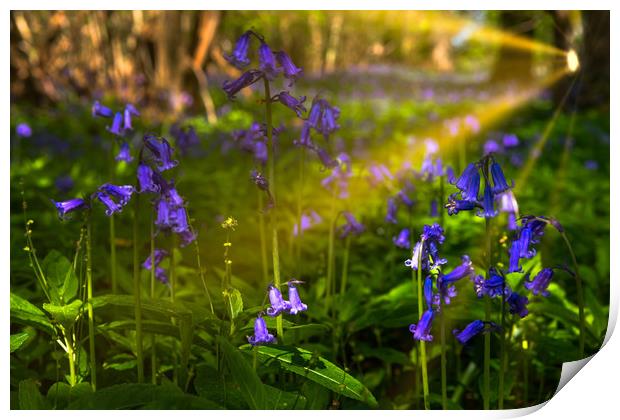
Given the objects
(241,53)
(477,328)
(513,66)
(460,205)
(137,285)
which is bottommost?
(477,328)

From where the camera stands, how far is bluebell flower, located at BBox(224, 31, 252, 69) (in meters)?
1.95

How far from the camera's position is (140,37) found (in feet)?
28.6

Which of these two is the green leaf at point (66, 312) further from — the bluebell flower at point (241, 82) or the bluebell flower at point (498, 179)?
the bluebell flower at point (498, 179)

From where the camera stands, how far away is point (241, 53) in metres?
1.96

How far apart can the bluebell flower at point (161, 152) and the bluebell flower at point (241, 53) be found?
262 millimetres

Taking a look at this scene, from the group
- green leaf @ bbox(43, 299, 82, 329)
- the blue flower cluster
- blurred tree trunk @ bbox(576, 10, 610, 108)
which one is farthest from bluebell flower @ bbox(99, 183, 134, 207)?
blurred tree trunk @ bbox(576, 10, 610, 108)

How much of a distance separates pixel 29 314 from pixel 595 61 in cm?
915

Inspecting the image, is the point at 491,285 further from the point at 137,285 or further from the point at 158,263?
the point at 158,263

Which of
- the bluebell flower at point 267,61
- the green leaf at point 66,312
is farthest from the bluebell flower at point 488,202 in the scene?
the green leaf at point 66,312

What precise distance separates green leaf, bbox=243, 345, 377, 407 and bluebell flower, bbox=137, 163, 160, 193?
1.40 ft

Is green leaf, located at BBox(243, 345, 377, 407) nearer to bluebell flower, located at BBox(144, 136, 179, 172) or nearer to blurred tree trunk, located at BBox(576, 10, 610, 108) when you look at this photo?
bluebell flower, located at BBox(144, 136, 179, 172)

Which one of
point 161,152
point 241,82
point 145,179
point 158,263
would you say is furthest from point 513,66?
point 145,179
